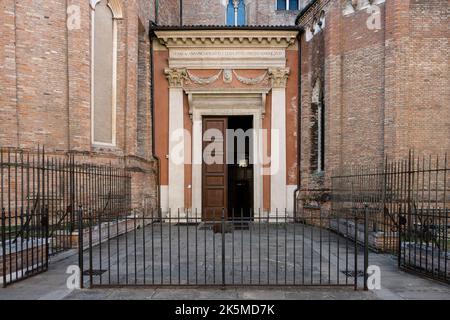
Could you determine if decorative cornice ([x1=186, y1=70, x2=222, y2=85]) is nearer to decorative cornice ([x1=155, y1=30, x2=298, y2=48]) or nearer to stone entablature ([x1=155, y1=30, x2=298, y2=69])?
stone entablature ([x1=155, y1=30, x2=298, y2=69])

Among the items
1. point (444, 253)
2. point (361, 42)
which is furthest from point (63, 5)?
point (444, 253)

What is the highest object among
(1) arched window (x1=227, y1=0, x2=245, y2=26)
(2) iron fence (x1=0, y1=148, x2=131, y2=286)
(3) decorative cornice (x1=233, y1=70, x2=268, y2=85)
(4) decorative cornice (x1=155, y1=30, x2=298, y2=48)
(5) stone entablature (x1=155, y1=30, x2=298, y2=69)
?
(1) arched window (x1=227, y1=0, x2=245, y2=26)

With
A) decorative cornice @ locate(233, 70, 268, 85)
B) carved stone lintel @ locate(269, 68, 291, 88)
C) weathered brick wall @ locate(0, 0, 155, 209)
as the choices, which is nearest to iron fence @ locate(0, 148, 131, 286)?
weathered brick wall @ locate(0, 0, 155, 209)

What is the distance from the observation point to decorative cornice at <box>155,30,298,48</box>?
12.3 meters

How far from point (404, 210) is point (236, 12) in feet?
48.4

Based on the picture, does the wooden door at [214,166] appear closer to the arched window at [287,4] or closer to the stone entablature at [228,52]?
the stone entablature at [228,52]

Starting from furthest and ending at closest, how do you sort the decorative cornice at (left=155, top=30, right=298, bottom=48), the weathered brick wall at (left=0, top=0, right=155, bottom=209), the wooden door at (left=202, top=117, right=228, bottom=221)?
the wooden door at (left=202, top=117, right=228, bottom=221), the decorative cornice at (left=155, top=30, right=298, bottom=48), the weathered brick wall at (left=0, top=0, right=155, bottom=209)

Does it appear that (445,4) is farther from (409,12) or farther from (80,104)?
(80,104)

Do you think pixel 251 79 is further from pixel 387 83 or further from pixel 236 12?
pixel 236 12

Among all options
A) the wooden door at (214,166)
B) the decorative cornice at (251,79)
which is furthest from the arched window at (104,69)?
the decorative cornice at (251,79)

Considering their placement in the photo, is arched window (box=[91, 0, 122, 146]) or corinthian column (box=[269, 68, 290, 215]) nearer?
arched window (box=[91, 0, 122, 146])

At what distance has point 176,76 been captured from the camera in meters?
12.5

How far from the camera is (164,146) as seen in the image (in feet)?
41.8

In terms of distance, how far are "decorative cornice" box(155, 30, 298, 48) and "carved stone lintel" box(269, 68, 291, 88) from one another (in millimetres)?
1040
